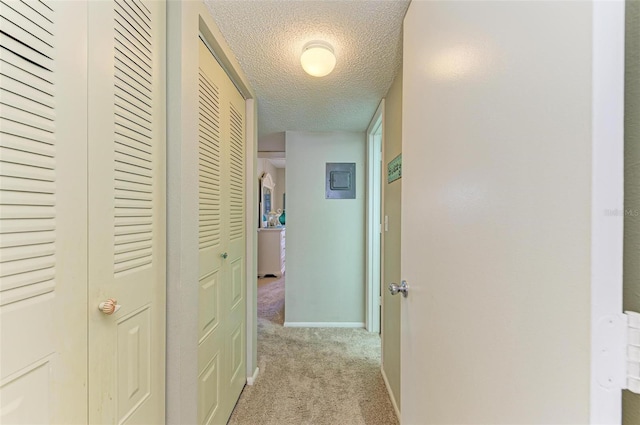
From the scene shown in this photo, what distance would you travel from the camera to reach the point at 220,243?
148 cm

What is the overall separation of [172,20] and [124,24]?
250 mm

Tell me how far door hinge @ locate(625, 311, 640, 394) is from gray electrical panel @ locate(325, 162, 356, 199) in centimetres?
262

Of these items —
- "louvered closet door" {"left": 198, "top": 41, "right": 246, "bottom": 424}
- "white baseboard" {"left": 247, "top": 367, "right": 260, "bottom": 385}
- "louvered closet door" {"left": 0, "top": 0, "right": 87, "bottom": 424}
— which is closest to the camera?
"louvered closet door" {"left": 0, "top": 0, "right": 87, "bottom": 424}

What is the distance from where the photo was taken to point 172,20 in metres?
0.98

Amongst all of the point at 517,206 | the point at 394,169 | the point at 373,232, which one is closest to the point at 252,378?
the point at 373,232

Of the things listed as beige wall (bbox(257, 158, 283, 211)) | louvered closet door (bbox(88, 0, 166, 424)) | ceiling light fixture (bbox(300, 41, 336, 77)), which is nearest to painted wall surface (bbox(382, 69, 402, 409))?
ceiling light fixture (bbox(300, 41, 336, 77))

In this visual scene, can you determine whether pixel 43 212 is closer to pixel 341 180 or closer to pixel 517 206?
pixel 517 206

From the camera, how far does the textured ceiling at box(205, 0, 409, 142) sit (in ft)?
3.78

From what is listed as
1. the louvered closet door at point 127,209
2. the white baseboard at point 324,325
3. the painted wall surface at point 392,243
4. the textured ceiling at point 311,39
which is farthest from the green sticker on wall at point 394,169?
the white baseboard at point 324,325

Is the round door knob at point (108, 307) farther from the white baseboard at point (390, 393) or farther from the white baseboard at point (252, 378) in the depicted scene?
the white baseboard at point (390, 393)

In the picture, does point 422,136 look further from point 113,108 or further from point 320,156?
point 320,156

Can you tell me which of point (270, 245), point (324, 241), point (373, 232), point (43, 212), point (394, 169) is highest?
point (394, 169)

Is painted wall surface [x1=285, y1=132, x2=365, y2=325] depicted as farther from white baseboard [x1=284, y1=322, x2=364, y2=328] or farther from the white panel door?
the white panel door

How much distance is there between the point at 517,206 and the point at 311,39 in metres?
1.29
